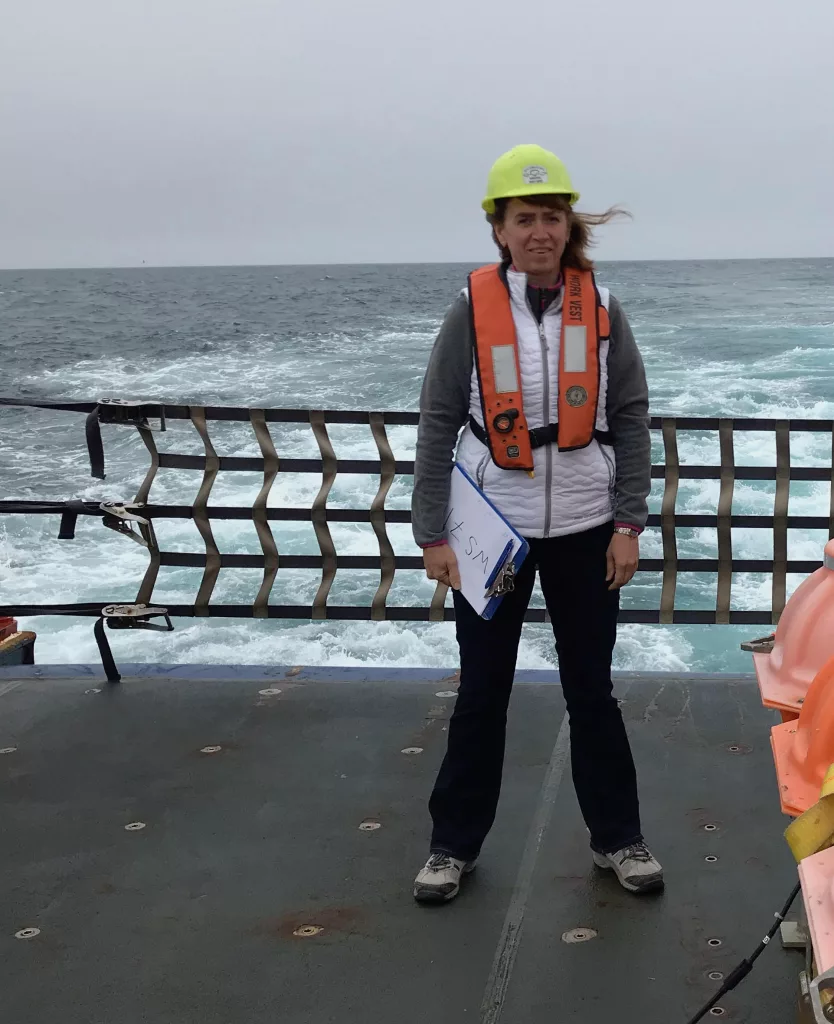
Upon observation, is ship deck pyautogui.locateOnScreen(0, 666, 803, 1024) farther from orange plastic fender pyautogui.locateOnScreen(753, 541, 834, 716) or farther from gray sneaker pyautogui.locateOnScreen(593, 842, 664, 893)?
orange plastic fender pyautogui.locateOnScreen(753, 541, 834, 716)

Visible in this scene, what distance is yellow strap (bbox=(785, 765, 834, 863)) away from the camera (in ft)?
5.49

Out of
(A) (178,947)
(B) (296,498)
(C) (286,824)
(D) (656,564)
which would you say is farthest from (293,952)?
(B) (296,498)

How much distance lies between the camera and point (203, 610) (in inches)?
182

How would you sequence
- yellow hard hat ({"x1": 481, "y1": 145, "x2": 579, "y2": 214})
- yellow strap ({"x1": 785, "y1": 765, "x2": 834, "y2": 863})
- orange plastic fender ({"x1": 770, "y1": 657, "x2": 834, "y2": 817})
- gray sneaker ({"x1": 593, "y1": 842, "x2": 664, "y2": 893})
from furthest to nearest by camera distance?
gray sneaker ({"x1": 593, "y1": 842, "x2": 664, "y2": 893}) < yellow hard hat ({"x1": 481, "y1": 145, "x2": 579, "y2": 214}) < orange plastic fender ({"x1": 770, "y1": 657, "x2": 834, "y2": 817}) < yellow strap ({"x1": 785, "y1": 765, "x2": 834, "y2": 863})

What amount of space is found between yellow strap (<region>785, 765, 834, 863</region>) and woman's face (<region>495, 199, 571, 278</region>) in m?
1.41

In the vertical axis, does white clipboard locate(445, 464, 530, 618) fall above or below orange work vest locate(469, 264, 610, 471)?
Answer: below

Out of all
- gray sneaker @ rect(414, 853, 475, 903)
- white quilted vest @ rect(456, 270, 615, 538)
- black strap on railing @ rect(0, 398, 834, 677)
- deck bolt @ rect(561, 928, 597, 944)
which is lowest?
deck bolt @ rect(561, 928, 597, 944)

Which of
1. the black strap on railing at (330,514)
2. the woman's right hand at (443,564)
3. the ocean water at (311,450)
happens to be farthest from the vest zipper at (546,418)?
the ocean water at (311,450)

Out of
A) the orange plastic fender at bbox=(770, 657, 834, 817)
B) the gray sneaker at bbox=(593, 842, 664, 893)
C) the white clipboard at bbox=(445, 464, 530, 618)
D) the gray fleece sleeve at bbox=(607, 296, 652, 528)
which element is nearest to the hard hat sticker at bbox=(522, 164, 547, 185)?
the gray fleece sleeve at bbox=(607, 296, 652, 528)

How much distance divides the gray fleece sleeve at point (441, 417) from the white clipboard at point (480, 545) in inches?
1.5

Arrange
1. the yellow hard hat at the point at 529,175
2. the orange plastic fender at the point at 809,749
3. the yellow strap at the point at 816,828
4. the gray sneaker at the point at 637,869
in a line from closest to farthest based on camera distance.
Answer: the yellow strap at the point at 816,828 → the orange plastic fender at the point at 809,749 → the yellow hard hat at the point at 529,175 → the gray sneaker at the point at 637,869

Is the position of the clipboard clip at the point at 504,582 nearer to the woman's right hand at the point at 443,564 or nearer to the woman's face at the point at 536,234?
the woman's right hand at the point at 443,564

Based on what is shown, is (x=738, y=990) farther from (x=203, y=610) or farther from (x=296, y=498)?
(x=296, y=498)

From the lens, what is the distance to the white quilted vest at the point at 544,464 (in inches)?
104
